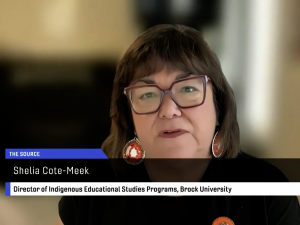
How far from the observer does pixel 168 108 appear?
0.88 m

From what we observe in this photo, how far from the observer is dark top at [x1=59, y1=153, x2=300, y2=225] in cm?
91

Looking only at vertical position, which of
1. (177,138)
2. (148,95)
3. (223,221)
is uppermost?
(148,95)

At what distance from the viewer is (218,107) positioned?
92 cm

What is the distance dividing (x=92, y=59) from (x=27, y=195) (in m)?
0.48

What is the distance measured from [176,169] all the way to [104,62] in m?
0.39

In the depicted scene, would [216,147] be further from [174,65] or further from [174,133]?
[174,65]

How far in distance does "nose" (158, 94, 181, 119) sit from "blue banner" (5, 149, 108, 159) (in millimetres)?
239

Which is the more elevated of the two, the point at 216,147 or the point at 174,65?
the point at 174,65

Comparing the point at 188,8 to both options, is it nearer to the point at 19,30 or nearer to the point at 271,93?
the point at 271,93

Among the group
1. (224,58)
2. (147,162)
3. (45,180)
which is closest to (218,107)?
(224,58)

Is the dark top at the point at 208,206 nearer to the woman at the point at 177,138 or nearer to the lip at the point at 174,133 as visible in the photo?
the woman at the point at 177,138

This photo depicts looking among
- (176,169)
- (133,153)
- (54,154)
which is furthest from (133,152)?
(54,154)

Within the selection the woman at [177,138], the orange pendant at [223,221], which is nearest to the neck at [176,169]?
the woman at [177,138]

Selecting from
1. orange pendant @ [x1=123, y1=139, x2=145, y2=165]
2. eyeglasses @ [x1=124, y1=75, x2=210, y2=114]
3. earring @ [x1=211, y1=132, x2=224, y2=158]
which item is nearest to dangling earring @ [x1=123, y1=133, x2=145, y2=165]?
orange pendant @ [x1=123, y1=139, x2=145, y2=165]
